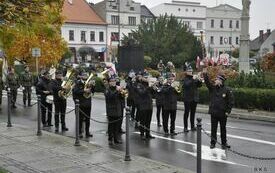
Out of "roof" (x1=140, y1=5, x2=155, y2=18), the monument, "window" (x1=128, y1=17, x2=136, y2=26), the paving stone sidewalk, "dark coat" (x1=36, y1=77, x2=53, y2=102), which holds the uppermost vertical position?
"roof" (x1=140, y1=5, x2=155, y2=18)

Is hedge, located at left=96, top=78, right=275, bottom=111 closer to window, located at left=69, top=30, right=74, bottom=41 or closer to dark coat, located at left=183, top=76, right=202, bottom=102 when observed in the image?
dark coat, located at left=183, top=76, right=202, bottom=102

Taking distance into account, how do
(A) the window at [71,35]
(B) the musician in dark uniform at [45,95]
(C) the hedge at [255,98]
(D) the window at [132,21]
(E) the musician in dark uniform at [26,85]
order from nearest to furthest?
(B) the musician in dark uniform at [45,95], (C) the hedge at [255,98], (E) the musician in dark uniform at [26,85], (A) the window at [71,35], (D) the window at [132,21]

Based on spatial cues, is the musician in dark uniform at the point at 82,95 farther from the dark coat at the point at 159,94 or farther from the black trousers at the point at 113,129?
the dark coat at the point at 159,94

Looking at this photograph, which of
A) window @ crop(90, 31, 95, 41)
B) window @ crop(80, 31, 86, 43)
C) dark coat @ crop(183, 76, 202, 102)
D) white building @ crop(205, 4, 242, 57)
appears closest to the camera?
dark coat @ crop(183, 76, 202, 102)

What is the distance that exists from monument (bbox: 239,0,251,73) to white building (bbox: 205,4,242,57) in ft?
225

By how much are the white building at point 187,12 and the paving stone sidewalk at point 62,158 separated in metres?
77.7

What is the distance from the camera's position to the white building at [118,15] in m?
82.6

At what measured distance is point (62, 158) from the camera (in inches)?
402

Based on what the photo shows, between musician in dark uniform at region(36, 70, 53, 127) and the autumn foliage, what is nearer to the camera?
musician in dark uniform at region(36, 70, 53, 127)

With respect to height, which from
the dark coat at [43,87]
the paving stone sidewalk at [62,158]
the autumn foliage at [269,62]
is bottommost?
the paving stone sidewalk at [62,158]

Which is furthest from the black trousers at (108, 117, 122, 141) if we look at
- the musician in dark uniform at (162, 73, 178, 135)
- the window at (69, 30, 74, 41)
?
the window at (69, 30, 74, 41)

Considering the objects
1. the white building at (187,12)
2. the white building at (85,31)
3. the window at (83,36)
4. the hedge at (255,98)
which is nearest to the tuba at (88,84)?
the hedge at (255,98)

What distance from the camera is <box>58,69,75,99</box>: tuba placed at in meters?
14.4

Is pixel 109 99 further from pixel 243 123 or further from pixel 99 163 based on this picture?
pixel 243 123
